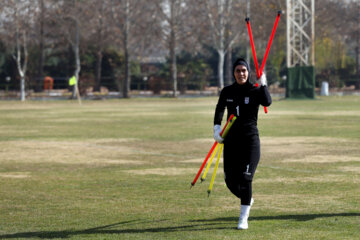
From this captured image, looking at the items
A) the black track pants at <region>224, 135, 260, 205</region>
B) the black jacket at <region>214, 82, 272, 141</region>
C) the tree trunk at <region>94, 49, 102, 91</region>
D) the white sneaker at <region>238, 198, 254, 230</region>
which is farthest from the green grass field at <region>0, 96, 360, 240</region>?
the tree trunk at <region>94, 49, 102, 91</region>

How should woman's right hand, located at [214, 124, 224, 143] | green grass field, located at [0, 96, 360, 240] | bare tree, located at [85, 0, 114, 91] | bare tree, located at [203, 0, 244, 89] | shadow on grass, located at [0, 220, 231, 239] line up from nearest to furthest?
shadow on grass, located at [0, 220, 231, 239]
green grass field, located at [0, 96, 360, 240]
woman's right hand, located at [214, 124, 224, 143]
bare tree, located at [85, 0, 114, 91]
bare tree, located at [203, 0, 244, 89]

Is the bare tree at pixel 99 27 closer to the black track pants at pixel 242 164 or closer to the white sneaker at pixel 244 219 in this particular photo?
the black track pants at pixel 242 164

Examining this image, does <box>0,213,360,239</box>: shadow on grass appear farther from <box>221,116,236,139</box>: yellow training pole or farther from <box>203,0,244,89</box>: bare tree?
<box>203,0,244,89</box>: bare tree

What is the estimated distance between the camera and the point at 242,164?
8.96m

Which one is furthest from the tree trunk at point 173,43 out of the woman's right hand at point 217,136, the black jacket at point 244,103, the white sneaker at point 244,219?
the white sneaker at point 244,219

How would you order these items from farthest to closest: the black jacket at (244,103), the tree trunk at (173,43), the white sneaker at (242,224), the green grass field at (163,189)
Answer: the tree trunk at (173,43) → the black jacket at (244,103) → the green grass field at (163,189) → the white sneaker at (242,224)

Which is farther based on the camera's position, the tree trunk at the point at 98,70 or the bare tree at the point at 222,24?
the tree trunk at the point at 98,70

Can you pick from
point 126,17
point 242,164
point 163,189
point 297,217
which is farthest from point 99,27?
point 242,164

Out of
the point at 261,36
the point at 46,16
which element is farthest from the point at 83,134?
the point at 261,36

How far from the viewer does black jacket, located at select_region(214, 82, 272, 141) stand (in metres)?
9.03

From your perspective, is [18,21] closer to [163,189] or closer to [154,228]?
[163,189]

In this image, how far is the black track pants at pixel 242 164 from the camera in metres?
8.94

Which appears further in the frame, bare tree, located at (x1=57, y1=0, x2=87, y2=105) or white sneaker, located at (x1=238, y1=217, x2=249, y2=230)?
bare tree, located at (x1=57, y1=0, x2=87, y2=105)

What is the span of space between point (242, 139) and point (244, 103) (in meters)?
0.41
